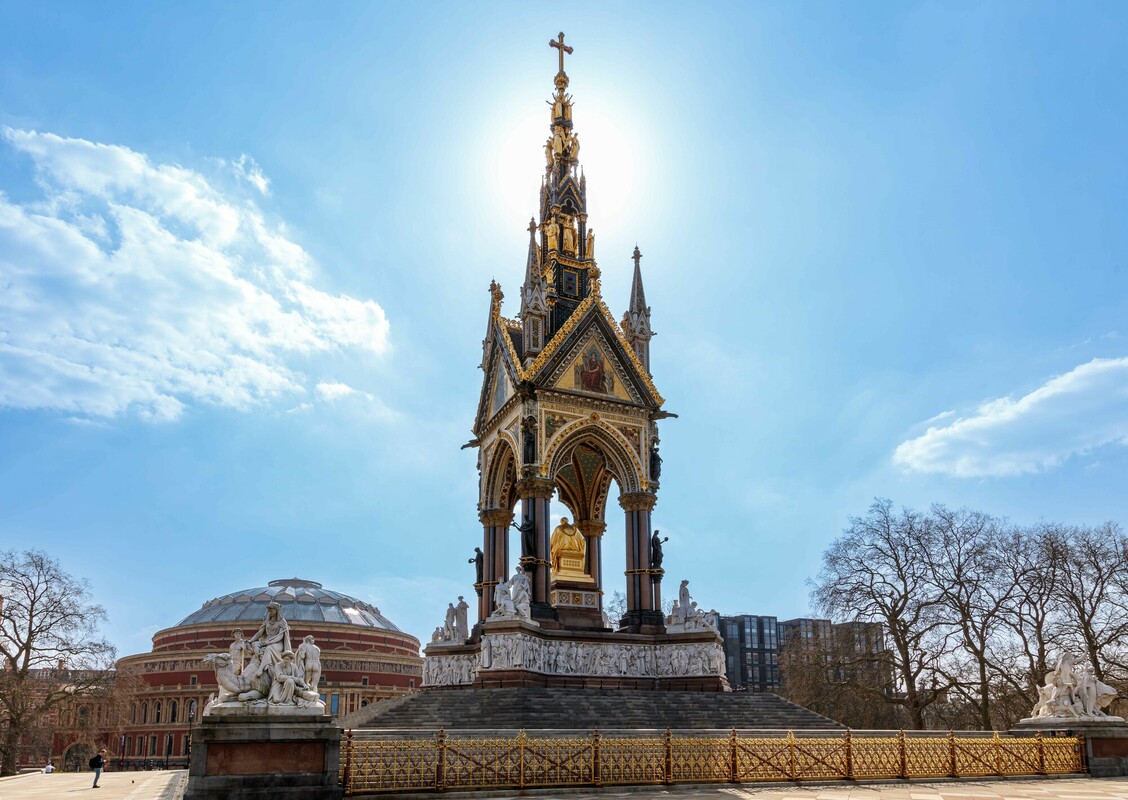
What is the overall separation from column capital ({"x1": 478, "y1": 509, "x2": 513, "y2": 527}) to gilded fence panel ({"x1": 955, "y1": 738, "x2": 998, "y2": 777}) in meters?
15.4

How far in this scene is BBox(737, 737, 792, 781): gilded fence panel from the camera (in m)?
15.9

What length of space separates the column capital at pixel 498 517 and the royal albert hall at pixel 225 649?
30371 millimetres

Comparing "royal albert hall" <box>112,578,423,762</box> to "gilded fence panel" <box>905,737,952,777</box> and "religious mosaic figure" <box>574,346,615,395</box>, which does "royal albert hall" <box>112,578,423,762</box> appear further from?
"gilded fence panel" <box>905,737,952,777</box>

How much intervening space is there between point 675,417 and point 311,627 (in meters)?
42.8

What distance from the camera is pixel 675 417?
30.2 metres

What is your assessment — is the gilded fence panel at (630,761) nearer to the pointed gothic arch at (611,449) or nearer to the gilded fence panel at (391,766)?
the gilded fence panel at (391,766)

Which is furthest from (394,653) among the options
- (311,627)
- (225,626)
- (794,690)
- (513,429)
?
(513,429)

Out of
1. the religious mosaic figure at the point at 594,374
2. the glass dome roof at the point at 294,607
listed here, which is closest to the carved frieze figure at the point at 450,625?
the religious mosaic figure at the point at 594,374

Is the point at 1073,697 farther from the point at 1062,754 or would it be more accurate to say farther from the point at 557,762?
the point at 557,762

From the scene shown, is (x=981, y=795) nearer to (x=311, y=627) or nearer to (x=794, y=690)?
(x=794, y=690)

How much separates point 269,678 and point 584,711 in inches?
368

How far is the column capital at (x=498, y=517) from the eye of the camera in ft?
97.7

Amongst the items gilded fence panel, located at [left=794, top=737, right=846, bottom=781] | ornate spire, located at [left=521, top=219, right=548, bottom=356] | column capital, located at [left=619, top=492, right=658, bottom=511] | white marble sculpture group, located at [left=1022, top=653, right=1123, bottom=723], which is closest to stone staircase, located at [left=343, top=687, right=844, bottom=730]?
gilded fence panel, located at [left=794, top=737, right=846, bottom=781]

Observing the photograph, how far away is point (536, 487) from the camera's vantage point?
88.4 feet
